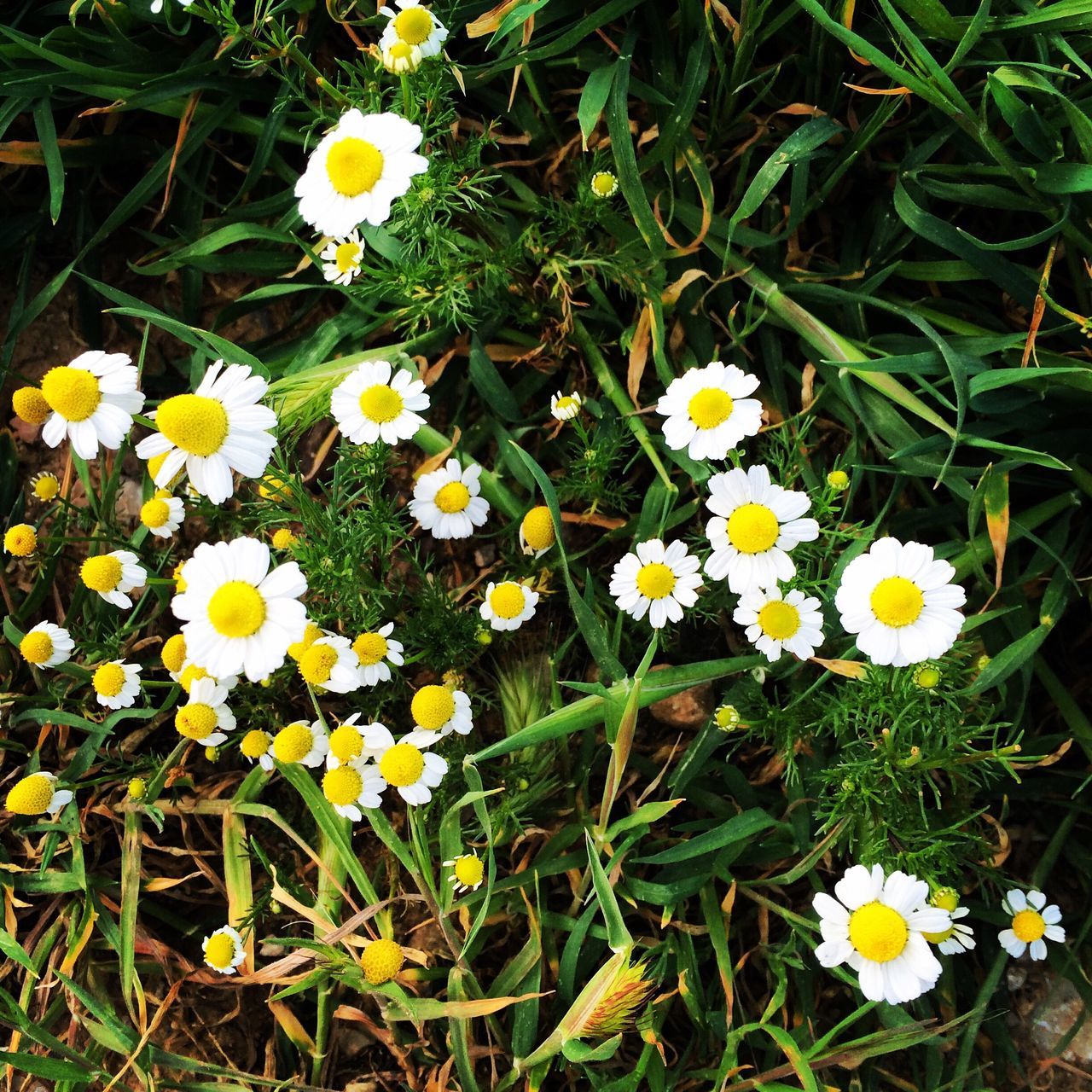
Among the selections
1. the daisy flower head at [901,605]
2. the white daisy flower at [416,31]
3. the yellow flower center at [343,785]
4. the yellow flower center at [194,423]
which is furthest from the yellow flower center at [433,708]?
the white daisy flower at [416,31]

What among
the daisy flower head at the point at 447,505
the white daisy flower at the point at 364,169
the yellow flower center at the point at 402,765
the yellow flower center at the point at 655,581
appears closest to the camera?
the white daisy flower at the point at 364,169

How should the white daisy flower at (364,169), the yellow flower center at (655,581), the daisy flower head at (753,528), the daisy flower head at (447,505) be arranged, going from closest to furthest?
the white daisy flower at (364,169) → the daisy flower head at (753,528) → the yellow flower center at (655,581) → the daisy flower head at (447,505)

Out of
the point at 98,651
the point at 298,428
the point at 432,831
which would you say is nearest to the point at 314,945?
the point at 432,831

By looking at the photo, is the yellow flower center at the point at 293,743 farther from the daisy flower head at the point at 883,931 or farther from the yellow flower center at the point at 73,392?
the daisy flower head at the point at 883,931

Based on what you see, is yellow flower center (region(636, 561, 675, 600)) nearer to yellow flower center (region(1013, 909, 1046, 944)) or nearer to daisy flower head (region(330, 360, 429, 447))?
daisy flower head (region(330, 360, 429, 447))

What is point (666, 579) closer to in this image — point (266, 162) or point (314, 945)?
point (314, 945)

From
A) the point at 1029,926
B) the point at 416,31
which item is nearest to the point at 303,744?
the point at 416,31
